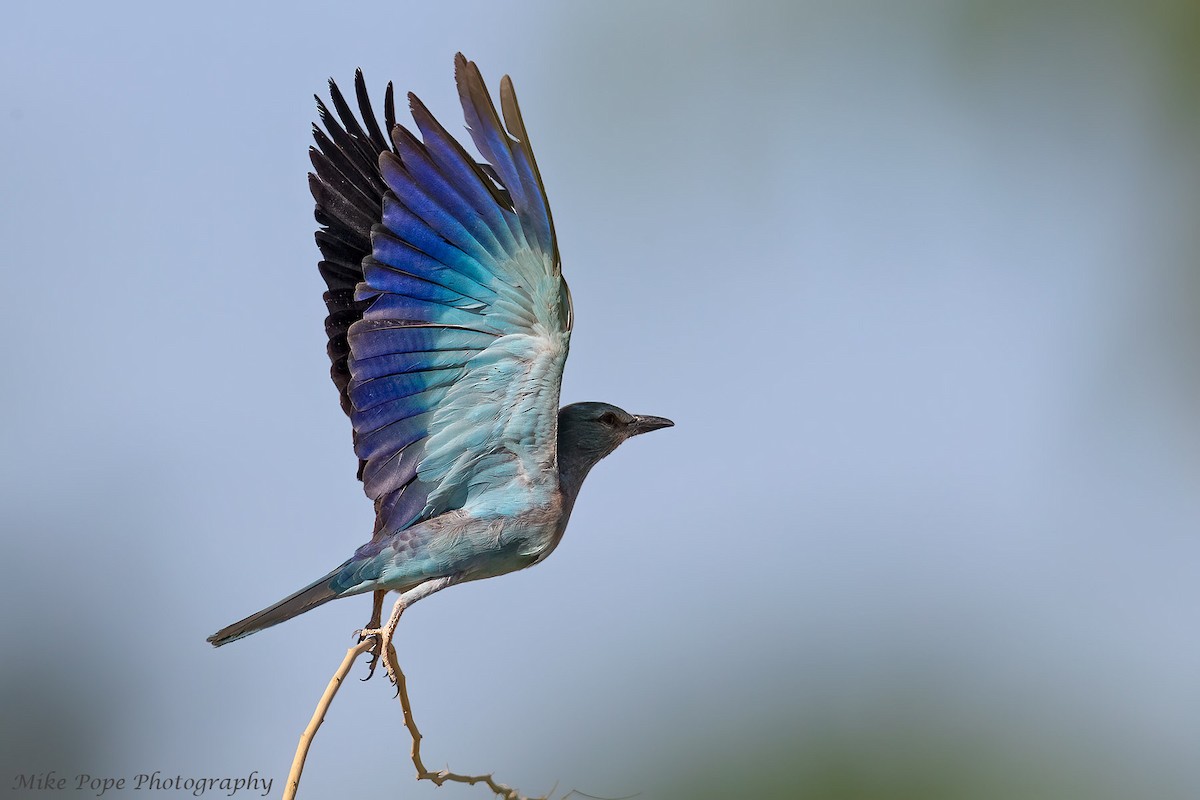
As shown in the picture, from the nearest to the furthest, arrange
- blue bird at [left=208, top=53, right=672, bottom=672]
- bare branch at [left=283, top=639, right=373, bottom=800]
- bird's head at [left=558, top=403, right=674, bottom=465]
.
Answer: bare branch at [left=283, top=639, right=373, bottom=800] → blue bird at [left=208, top=53, right=672, bottom=672] → bird's head at [left=558, top=403, right=674, bottom=465]

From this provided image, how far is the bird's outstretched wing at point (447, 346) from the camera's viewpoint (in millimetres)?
3719

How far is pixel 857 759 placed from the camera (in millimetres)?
12703

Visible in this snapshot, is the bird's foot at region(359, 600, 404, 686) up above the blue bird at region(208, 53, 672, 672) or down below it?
below

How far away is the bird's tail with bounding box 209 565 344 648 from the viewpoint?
12.1 ft

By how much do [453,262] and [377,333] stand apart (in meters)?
0.29

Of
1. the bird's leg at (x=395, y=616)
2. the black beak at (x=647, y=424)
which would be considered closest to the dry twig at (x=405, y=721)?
the bird's leg at (x=395, y=616)

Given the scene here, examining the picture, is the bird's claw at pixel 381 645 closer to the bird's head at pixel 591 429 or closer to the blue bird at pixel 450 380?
the blue bird at pixel 450 380

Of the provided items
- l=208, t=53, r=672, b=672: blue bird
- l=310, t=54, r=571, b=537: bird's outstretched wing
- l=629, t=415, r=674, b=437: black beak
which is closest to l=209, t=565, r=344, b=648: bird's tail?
l=208, t=53, r=672, b=672: blue bird

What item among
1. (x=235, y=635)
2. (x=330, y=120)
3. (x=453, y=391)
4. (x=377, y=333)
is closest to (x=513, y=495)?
(x=453, y=391)

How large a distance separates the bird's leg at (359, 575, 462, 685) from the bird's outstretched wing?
206mm

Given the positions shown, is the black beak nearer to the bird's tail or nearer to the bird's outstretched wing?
the bird's outstretched wing

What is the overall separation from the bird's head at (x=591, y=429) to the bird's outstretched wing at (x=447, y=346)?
0.89 feet

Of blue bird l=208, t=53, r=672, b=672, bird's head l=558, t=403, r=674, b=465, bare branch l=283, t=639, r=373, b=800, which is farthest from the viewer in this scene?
bird's head l=558, t=403, r=674, b=465

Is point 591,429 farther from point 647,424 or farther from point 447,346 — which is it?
point 447,346
